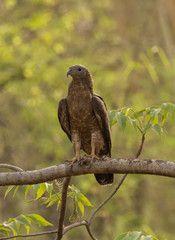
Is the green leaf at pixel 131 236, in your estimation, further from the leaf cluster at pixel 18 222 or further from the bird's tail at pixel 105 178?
the bird's tail at pixel 105 178

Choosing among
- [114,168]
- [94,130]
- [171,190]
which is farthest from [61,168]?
[171,190]

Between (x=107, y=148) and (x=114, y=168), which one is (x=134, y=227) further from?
(x=114, y=168)

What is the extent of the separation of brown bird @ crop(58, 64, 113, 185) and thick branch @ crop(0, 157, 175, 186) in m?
1.16

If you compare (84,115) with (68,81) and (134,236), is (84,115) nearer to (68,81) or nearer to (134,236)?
(134,236)

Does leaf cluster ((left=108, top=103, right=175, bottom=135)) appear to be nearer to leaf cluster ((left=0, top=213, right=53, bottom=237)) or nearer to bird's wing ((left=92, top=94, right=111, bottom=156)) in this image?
leaf cluster ((left=0, top=213, right=53, bottom=237))

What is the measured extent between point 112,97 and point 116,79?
21.0 inches

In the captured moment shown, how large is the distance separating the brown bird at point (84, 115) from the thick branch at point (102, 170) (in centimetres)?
116

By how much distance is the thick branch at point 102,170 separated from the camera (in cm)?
290

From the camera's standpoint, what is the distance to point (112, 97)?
37.9 ft

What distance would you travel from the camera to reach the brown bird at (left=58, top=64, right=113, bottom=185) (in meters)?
4.45

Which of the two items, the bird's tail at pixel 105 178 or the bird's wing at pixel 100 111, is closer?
the bird's wing at pixel 100 111

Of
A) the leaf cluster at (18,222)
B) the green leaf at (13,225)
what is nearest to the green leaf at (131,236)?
the leaf cluster at (18,222)

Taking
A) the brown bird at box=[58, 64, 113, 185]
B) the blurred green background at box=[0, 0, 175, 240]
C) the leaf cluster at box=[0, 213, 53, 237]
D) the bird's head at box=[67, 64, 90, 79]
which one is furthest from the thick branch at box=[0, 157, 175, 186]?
the blurred green background at box=[0, 0, 175, 240]

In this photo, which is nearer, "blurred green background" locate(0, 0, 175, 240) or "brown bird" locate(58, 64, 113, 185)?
"brown bird" locate(58, 64, 113, 185)
